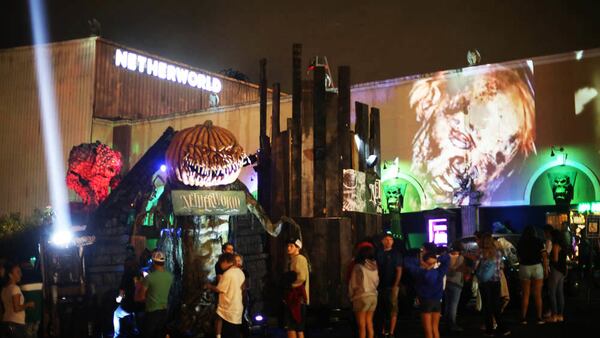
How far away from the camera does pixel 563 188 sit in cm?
2284

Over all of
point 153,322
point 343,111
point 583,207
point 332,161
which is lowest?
point 153,322

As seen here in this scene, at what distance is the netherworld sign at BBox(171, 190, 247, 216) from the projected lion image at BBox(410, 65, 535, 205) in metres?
13.6

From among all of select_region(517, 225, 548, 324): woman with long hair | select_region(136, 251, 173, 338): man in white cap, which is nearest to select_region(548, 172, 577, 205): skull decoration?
select_region(517, 225, 548, 324): woman with long hair

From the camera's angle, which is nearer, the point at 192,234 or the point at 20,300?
the point at 20,300

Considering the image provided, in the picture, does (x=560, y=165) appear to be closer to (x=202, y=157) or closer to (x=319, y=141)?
(x=319, y=141)

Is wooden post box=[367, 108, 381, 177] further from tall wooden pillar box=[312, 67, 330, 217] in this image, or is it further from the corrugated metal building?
the corrugated metal building

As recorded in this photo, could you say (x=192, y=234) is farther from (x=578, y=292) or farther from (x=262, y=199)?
(x=578, y=292)

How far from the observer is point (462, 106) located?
24953mm

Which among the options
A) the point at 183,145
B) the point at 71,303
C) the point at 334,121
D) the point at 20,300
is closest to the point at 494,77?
the point at 334,121

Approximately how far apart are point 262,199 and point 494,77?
1178 cm

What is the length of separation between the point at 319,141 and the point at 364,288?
517 cm

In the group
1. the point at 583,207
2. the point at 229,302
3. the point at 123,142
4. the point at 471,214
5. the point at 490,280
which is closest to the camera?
the point at 229,302

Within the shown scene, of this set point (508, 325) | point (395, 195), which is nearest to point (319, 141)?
point (508, 325)

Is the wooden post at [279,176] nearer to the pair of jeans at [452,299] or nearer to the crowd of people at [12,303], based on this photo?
the pair of jeans at [452,299]
